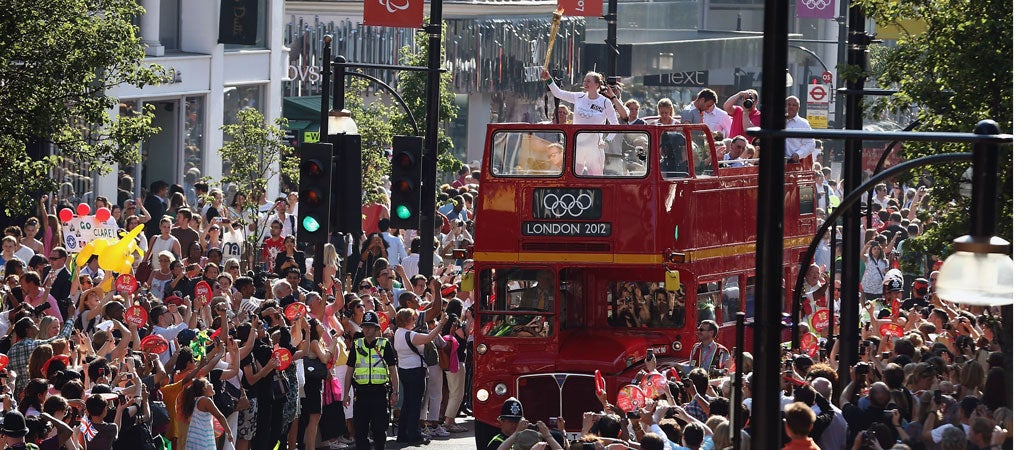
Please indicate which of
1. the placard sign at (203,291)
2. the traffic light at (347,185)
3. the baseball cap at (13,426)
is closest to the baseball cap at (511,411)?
the baseball cap at (13,426)

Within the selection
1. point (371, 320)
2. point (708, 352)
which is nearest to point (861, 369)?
point (708, 352)

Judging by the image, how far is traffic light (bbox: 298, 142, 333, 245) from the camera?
19484 millimetres

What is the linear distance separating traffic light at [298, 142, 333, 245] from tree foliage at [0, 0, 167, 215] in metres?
1.90

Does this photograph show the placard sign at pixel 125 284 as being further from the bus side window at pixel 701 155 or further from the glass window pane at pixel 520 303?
the bus side window at pixel 701 155

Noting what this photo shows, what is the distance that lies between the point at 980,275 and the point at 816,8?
26.7 metres

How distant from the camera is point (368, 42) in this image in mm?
50625

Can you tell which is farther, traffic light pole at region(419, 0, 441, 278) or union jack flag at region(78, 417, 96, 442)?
traffic light pole at region(419, 0, 441, 278)

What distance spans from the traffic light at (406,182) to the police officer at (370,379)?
289 cm

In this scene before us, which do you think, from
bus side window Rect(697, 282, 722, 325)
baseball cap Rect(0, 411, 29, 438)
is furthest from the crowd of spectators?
bus side window Rect(697, 282, 722, 325)

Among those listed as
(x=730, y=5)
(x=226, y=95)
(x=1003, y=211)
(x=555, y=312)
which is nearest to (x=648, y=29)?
(x=730, y=5)

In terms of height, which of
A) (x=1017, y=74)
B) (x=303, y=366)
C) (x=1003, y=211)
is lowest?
(x=303, y=366)

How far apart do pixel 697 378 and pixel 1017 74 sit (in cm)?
459

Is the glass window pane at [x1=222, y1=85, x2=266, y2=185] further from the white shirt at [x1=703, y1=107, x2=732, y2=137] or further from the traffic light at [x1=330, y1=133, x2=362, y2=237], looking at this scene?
the white shirt at [x1=703, y1=107, x2=732, y2=137]

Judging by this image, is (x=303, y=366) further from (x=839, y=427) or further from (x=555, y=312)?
(x=839, y=427)
